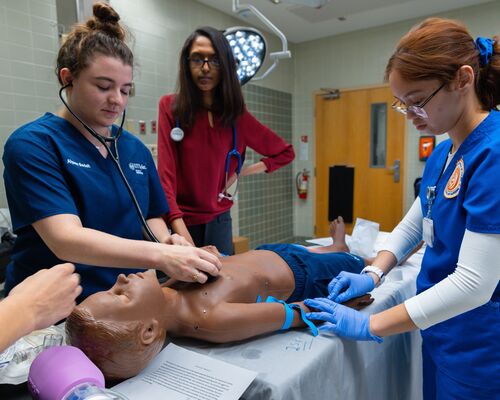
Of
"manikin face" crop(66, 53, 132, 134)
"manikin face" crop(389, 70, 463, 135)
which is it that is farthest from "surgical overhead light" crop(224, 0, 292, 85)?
"manikin face" crop(389, 70, 463, 135)

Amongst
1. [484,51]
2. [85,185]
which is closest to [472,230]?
[484,51]

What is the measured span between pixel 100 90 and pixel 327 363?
1015 mm

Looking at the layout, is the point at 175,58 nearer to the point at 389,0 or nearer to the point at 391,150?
the point at 389,0

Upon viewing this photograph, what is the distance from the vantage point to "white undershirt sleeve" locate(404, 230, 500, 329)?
864 mm

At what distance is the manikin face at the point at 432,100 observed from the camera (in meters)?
0.96

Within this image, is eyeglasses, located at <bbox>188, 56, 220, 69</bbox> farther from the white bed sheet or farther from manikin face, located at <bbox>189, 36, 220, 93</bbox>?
the white bed sheet

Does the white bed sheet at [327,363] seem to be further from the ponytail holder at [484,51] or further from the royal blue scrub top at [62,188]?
the ponytail holder at [484,51]

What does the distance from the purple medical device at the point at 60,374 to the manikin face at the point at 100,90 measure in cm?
68

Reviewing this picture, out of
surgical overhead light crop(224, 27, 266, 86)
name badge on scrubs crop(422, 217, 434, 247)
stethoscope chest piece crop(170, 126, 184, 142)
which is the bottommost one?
name badge on scrubs crop(422, 217, 434, 247)

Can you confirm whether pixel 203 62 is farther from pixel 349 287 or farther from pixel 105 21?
pixel 349 287

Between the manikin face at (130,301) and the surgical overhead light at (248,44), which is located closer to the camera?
the manikin face at (130,301)

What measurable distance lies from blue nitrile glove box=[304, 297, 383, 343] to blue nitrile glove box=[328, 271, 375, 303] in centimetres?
10

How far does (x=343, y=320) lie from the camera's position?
1083mm

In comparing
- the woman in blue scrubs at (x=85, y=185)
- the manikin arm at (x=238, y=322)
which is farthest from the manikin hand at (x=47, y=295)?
the manikin arm at (x=238, y=322)
